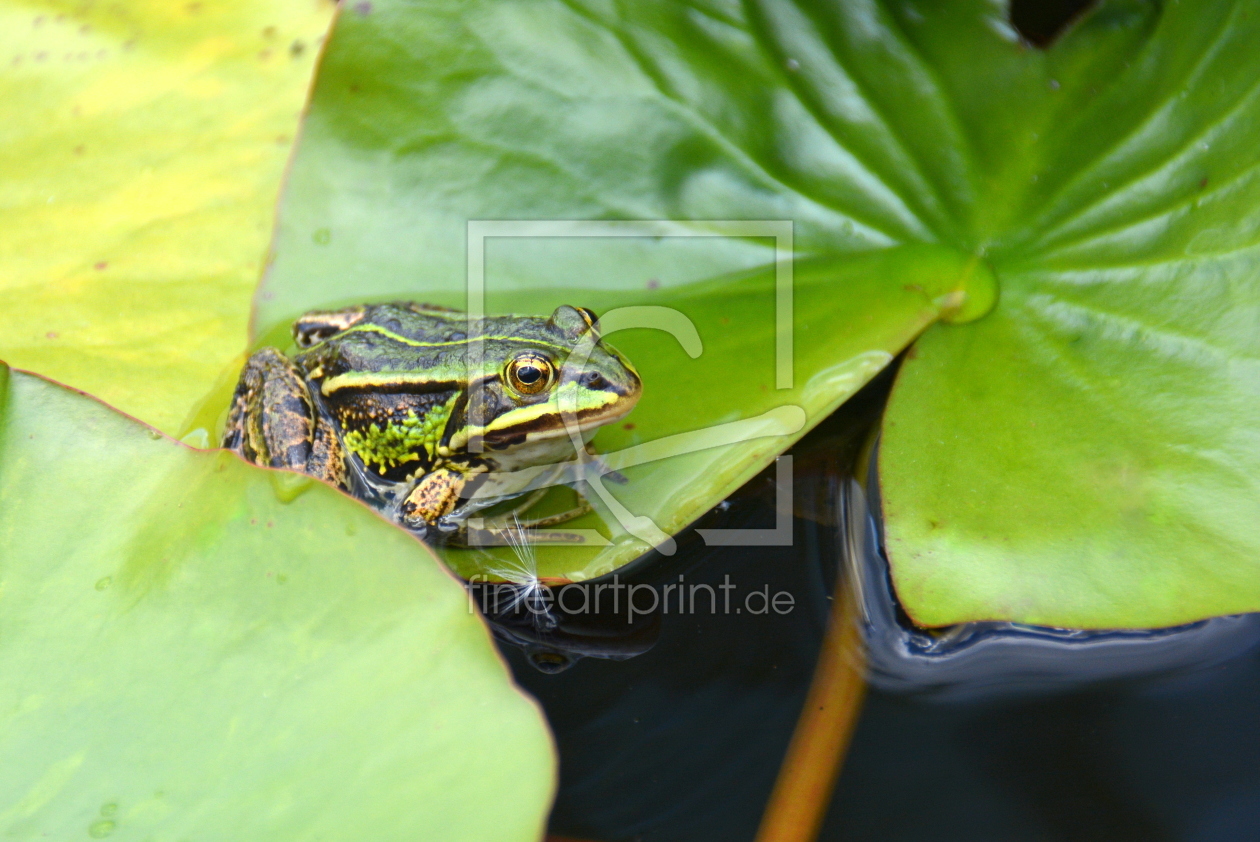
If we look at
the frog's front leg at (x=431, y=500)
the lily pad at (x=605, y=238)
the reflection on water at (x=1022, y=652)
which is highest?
the lily pad at (x=605, y=238)

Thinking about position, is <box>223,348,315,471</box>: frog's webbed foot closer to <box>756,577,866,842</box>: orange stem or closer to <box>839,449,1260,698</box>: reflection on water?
<box>756,577,866,842</box>: orange stem

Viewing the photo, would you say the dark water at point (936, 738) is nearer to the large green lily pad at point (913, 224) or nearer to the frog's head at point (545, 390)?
the large green lily pad at point (913, 224)

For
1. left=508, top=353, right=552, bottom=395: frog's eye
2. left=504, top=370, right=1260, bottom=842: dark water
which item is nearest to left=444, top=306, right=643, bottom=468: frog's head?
left=508, top=353, right=552, bottom=395: frog's eye

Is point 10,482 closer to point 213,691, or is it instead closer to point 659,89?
point 213,691

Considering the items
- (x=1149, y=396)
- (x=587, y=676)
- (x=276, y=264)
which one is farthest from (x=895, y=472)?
(x=276, y=264)

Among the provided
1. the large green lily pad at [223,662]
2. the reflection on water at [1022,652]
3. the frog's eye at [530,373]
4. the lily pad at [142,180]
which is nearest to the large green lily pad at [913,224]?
the frog's eye at [530,373]
